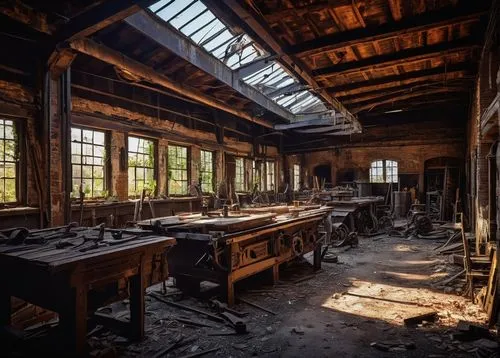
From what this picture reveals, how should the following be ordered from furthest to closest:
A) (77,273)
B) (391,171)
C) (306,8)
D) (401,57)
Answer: (391,171)
(401,57)
(306,8)
(77,273)

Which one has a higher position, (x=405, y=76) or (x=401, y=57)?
(x=405, y=76)

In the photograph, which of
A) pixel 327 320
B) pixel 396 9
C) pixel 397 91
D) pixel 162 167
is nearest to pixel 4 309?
pixel 327 320

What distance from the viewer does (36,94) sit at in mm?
5977

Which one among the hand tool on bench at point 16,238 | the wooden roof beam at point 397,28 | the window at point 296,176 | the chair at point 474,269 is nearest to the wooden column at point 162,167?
the wooden roof beam at point 397,28

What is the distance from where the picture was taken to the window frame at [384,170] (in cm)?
1788

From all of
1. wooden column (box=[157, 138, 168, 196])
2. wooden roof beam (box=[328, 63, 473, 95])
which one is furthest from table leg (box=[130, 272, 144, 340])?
wooden roof beam (box=[328, 63, 473, 95])

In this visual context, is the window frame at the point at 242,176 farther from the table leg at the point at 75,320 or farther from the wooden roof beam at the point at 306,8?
the table leg at the point at 75,320

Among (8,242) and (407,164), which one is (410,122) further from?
(8,242)

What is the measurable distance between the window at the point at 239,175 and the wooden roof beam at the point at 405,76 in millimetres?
6811

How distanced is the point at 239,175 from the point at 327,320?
10.3m

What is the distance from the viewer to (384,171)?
18.1 metres

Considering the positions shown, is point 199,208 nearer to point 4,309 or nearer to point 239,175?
point 239,175

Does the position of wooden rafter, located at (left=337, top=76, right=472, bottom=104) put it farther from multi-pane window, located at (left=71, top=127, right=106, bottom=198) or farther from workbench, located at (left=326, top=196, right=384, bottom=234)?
multi-pane window, located at (left=71, top=127, right=106, bottom=198)

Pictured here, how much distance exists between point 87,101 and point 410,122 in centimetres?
1444
